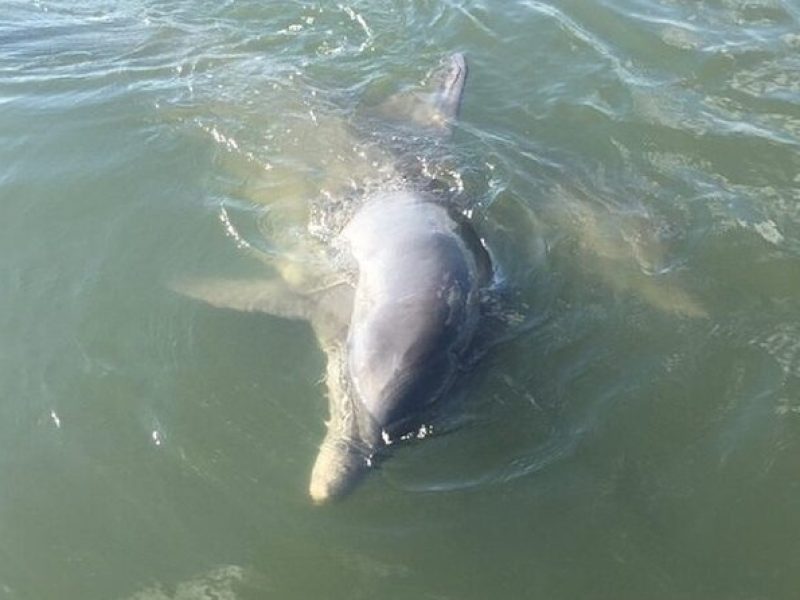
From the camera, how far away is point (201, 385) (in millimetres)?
7258

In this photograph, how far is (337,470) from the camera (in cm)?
645

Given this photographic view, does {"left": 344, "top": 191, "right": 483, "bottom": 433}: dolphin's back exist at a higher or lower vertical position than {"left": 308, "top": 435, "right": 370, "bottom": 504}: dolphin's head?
higher

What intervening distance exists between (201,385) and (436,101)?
16.3ft

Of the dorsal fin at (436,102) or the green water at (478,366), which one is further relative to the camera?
the dorsal fin at (436,102)

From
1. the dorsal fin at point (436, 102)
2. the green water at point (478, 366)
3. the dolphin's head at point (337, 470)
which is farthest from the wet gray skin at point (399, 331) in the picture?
the dorsal fin at point (436, 102)

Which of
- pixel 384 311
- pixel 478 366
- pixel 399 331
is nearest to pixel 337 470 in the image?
pixel 399 331

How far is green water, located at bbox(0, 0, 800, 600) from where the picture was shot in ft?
20.6

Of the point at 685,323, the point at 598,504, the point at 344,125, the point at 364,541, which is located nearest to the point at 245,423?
the point at 364,541

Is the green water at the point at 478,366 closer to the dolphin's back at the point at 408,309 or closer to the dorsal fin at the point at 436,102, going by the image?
the dorsal fin at the point at 436,102

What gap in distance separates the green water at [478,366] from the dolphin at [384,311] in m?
0.22

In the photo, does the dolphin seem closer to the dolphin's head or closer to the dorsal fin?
the dolphin's head

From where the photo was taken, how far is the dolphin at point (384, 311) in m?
6.58

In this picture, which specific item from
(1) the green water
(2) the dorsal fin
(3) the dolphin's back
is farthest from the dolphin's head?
(2) the dorsal fin

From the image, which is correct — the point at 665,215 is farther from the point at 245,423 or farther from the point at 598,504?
the point at 245,423
